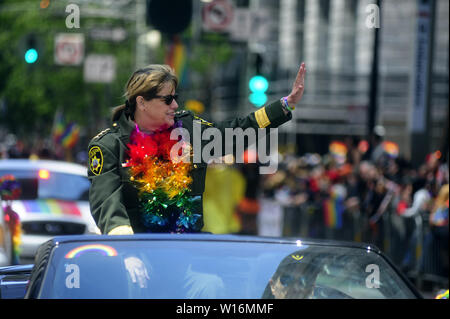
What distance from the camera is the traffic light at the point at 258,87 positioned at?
15.7 m

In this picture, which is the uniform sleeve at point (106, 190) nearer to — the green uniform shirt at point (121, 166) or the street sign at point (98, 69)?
the green uniform shirt at point (121, 166)

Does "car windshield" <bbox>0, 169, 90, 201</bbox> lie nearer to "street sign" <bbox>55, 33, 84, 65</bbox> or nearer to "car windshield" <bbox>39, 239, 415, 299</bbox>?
"car windshield" <bbox>39, 239, 415, 299</bbox>

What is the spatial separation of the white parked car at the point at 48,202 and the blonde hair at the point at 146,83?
5889mm

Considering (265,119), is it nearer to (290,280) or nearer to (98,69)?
(290,280)

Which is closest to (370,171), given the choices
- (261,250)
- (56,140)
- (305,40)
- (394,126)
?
(261,250)

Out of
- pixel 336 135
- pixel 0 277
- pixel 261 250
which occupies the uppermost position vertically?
pixel 261 250

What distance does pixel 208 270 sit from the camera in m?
3.74

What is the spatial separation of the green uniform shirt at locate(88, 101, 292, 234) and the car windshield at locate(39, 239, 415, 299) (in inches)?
36.2

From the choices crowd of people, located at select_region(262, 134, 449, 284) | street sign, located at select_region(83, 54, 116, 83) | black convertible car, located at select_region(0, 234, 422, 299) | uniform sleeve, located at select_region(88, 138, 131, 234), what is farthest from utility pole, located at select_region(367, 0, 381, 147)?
street sign, located at select_region(83, 54, 116, 83)

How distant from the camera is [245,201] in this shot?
16.1m

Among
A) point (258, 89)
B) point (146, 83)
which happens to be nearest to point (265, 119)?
point (146, 83)

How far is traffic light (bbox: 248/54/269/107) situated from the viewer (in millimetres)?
15711

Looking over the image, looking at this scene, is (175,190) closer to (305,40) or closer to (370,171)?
(370,171)

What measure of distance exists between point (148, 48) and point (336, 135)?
25.4 ft
